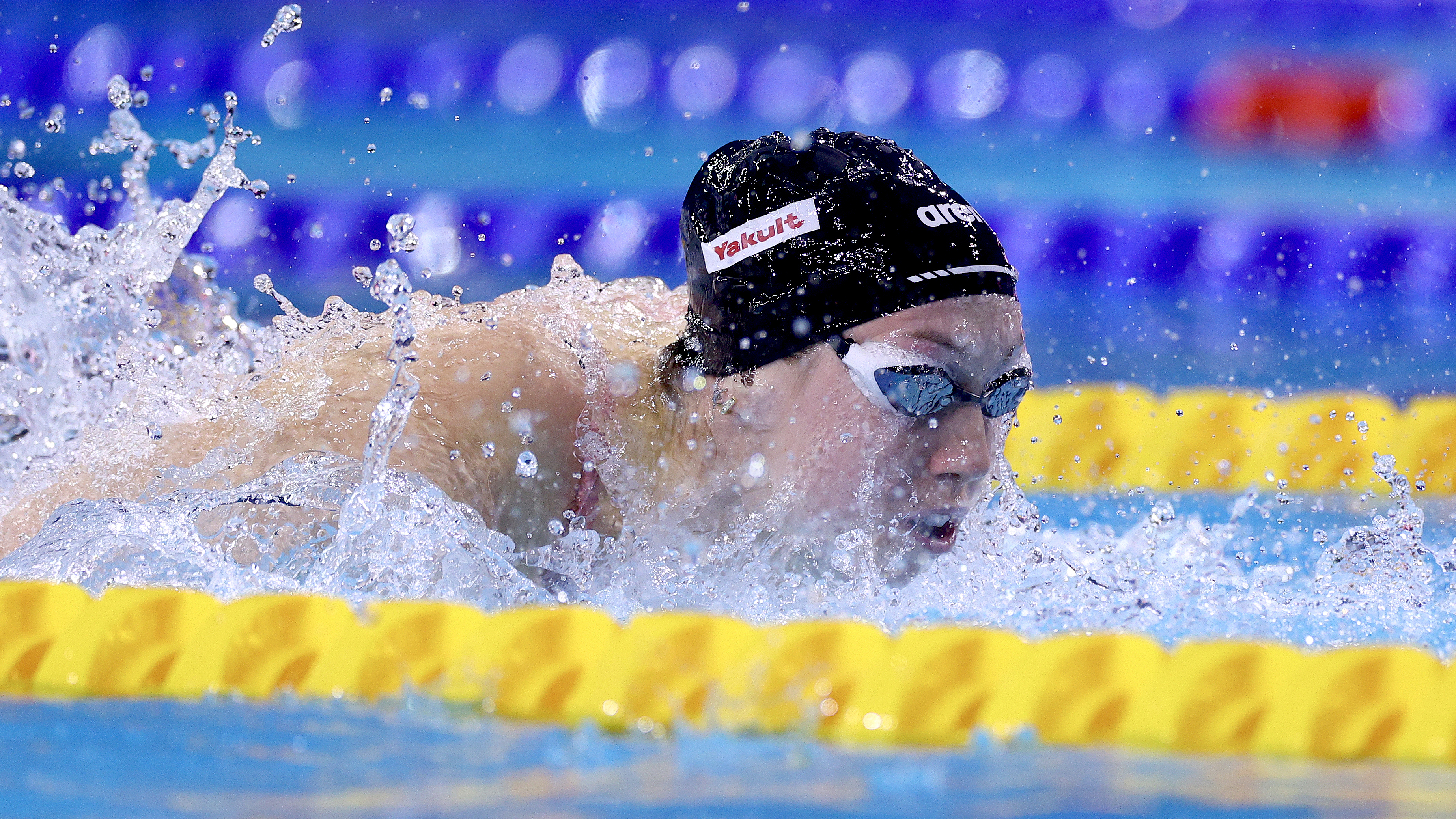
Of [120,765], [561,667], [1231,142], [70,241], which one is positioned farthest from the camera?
[1231,142]

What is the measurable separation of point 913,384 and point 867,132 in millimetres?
4204

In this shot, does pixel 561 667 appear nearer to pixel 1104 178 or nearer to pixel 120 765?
pixel 120 765

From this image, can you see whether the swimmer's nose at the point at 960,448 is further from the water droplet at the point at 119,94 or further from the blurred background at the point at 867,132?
the blurred background at the point at 867,132

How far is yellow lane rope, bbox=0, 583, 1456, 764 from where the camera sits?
1.45 metres

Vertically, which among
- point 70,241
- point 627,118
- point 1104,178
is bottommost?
point 70,241

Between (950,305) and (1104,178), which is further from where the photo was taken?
(1104,178)

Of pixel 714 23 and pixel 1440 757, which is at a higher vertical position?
pixel 714 23

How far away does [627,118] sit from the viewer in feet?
20.6

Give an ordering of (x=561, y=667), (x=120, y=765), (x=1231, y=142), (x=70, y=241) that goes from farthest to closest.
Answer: (x=1231, y=142), (x=70, y=241), (x=561, y=667), (x=120, y=765)

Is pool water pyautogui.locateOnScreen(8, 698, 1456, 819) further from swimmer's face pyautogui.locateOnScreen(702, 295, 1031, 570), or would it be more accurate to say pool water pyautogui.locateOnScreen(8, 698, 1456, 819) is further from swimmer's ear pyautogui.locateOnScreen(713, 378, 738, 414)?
swimmer's ear pyautogui.locateOnScreen(713, 378, 738, 414)

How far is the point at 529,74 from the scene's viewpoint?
625 cm

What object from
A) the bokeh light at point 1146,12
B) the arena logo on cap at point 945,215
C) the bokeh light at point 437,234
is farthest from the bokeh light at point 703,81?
the arena logo on cap at point 945,215

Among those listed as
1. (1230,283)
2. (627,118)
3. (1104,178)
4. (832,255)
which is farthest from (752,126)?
(832,255)

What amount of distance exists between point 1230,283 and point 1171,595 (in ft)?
12.2
